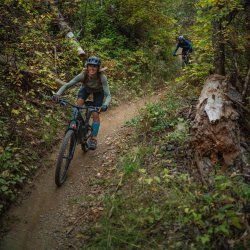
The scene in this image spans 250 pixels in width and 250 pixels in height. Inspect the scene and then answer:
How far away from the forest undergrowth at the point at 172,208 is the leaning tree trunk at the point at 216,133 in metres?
0.25

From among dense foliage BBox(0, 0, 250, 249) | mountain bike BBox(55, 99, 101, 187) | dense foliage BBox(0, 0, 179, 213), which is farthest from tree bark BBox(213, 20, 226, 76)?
dense foliage BBox(0, 0, 179, 213)

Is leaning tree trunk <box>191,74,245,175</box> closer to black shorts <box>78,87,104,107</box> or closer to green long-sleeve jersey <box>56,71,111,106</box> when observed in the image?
green long-sleeve jersey <box>56,71,111,106</box>

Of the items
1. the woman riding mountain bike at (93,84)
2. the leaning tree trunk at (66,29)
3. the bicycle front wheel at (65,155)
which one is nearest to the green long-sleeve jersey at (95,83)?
the woman riding mountain bike at (93,84)

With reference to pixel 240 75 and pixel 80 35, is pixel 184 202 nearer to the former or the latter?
pixel 240 75

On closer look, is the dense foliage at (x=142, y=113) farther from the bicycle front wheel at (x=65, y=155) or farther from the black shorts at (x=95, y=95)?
the black shorts at (x=95, y=95)

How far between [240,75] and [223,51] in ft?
2.70

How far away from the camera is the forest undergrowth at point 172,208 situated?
4121 mm

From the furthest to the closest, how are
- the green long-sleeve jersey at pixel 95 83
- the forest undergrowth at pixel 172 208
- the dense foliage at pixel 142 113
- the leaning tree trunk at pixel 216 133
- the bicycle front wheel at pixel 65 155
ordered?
the green long-sleeve jersey at pixel 95 83, the bicycle front wheel at pixel 65 155, the leaning tree trunk at pixel 216 133, the dense foliage at pixel 142 113, the forest undergrowth at pixel 172 208

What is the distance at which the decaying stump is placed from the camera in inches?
220

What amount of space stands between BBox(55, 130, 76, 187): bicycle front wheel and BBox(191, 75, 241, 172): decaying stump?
8.86ft

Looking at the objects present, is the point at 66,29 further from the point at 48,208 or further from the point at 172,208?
the point at 172,208

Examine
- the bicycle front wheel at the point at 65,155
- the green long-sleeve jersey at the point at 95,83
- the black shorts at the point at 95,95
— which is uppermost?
the green long-sleeve jersey at the point at 95,83

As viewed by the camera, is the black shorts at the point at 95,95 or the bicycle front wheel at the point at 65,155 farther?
the black shorts at the point at 95,95

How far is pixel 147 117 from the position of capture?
27.9 feet
